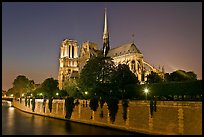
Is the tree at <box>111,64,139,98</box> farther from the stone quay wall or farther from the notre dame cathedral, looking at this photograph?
the notre dame cathedral

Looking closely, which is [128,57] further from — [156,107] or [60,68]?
[156,107]

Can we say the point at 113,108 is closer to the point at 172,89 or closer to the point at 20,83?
the point at 172,89

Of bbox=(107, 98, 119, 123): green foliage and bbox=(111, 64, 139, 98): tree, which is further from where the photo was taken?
bbox=(111, 64, 139, 98): tree

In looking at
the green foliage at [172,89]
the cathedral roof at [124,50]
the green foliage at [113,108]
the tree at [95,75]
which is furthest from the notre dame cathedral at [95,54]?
the green foliage at [113,108]

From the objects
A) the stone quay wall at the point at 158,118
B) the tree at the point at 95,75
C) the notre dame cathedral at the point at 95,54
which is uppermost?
the notre dame cathedral at the point at 95,54

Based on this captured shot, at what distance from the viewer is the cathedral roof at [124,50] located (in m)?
54.7

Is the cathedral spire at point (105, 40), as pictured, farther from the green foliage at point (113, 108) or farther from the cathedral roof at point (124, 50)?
the green foliage at point (113, 108)

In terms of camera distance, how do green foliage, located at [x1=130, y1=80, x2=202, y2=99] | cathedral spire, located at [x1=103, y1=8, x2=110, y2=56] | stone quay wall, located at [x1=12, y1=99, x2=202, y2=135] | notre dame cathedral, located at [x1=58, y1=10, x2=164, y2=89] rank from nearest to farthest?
stone quay wall, located at [x1=12, y1=99, x2=202, y2=135] → green foliage, located at [x1=130, y1=80, x2=202, y2=99] → notre dame cathedral, located at [x1=58, y1=10, x2=164, y2=89] → cathedral spire, located at [x1=103, y1=8, x2=110, y2=56]

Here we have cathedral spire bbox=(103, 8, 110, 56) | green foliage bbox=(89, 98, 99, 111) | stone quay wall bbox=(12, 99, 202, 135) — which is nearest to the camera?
stone quay wall bbox=(12, 99, 202, 135)

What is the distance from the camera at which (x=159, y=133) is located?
2045cm

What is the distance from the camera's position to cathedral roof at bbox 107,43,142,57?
54700mm

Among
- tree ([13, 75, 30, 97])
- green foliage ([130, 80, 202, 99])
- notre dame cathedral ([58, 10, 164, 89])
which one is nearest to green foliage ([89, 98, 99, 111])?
green foliage ([130, 80, 202, 99])

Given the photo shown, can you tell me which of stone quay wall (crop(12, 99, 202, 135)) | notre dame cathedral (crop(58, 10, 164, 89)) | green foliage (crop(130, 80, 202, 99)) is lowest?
stone quay wall (crop(12, 99, 202, 135))

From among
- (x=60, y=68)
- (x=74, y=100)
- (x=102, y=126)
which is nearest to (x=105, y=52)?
(x=60, y=68)
